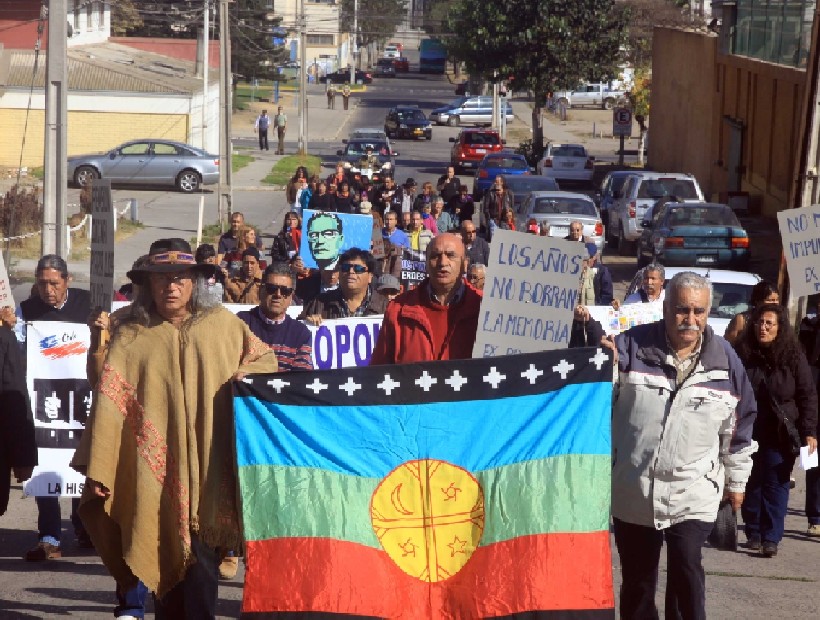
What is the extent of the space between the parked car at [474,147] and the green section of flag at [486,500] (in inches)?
1732

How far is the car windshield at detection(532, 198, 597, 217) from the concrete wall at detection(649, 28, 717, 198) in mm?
13210

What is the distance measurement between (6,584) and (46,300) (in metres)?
2.11

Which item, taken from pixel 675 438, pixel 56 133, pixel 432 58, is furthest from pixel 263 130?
pixel 432 58

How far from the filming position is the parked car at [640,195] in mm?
30359

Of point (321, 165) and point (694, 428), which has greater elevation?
point (694, 428)

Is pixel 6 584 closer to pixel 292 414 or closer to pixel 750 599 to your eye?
pixel 292 414

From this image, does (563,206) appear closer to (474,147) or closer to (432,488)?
(474,147)

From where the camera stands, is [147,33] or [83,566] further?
[147,33]

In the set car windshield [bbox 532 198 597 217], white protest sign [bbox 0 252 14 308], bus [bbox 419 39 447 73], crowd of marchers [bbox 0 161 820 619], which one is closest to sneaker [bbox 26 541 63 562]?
white protest sign [bbox 0 252 14 308]

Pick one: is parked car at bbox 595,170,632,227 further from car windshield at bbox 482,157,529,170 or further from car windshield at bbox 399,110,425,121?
car windshield at bbox 399,110,425,121

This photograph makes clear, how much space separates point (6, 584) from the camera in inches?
328

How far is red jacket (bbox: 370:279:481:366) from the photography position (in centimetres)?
687

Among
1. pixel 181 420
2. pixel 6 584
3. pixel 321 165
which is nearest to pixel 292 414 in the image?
pixel 181 420

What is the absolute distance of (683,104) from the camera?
46625 millimetres
